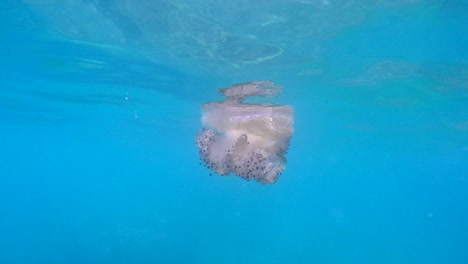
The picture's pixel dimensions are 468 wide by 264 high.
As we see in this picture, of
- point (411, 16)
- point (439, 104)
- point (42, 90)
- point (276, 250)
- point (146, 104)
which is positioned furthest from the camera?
point (276, 250)

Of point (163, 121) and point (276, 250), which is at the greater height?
point (163, 121)

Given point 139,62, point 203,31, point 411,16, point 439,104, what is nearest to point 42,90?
point 139,62

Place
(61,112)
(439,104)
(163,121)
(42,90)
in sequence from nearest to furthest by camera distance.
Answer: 1. (439,104)
2. (42,90)
3. (61,112)
4. (163,121)

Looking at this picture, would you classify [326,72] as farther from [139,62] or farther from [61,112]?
[61,112]

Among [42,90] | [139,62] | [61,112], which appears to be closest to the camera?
[139,62]

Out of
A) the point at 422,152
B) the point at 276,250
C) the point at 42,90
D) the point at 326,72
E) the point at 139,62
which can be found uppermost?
the point at 42,90

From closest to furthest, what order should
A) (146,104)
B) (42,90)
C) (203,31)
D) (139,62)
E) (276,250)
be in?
1. (203,31)
2. (139,62)
3. (42,90)
4. (146,104)
5. (276,250)

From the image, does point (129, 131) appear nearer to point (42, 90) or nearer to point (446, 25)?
point (42, 90)

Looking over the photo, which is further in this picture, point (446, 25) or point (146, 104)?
point (146, 104)

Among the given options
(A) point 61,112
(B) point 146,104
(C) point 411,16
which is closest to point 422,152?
(B) point 146,104
